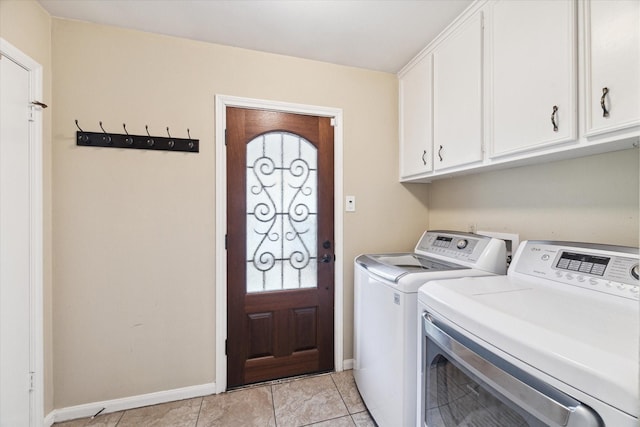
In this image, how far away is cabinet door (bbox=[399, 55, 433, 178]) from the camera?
72.1 inches

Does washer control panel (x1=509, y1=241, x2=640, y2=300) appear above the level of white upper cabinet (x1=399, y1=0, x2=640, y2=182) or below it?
below

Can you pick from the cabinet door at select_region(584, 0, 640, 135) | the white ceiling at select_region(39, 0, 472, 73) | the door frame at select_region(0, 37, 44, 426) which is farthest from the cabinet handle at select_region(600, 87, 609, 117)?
the door frame at select_region(0, 37, 44, 426)

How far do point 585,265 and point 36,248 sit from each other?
2.62 meters

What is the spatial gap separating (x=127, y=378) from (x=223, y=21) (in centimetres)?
232

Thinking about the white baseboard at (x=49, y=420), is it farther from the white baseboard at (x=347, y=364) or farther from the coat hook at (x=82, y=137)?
the white baseboard at (x=347, y=364)

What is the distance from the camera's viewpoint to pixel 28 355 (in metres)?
1.38

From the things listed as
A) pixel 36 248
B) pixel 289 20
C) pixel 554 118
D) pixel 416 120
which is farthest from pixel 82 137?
pixel 554 118

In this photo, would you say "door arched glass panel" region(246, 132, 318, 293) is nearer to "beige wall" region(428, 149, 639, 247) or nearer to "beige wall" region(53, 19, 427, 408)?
"beige wall" region(53, 19, 427, 408)

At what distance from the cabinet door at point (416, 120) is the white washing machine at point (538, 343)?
901mm

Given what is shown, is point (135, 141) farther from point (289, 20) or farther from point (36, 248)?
point (289, 20)

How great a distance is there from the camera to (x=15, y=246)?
51.4 inches

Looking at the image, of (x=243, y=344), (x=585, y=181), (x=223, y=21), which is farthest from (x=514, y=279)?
(x=223, y=21)

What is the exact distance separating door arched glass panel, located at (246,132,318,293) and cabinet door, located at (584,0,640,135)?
149 centimetres

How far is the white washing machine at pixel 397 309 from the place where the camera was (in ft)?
4.03
